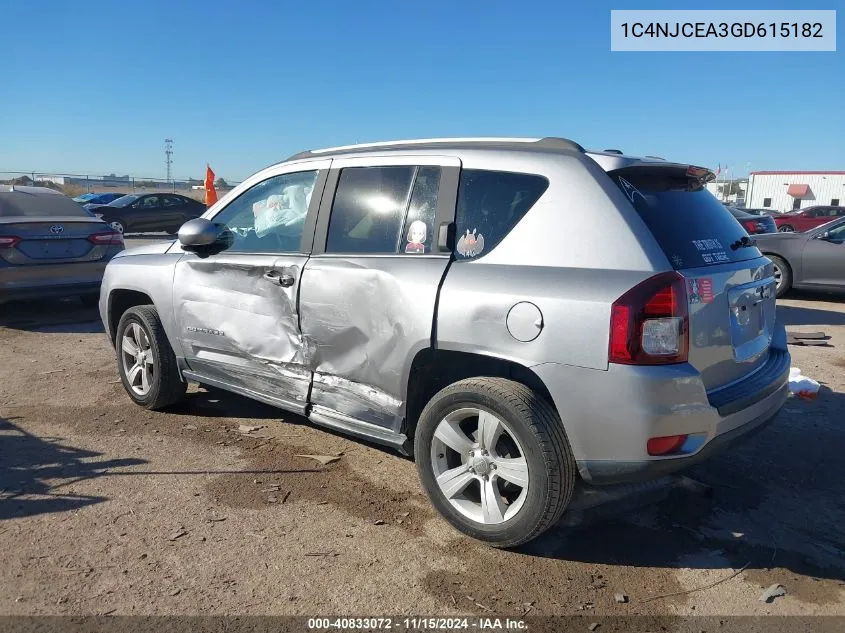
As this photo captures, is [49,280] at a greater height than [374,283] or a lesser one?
lesser

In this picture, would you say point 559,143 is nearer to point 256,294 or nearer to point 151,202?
point 256,294

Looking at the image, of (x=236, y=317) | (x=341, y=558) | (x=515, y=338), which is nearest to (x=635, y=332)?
(x=515, y=338)

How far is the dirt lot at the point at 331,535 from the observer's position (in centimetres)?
290

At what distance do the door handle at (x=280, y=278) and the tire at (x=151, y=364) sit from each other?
4.27 feet

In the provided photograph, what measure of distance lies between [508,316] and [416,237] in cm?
78

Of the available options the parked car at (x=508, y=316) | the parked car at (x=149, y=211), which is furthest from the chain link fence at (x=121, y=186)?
the parked car at (x=508, y=316)

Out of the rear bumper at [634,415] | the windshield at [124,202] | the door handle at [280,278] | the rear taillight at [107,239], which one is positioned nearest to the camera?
the rear bumper at [634,415]

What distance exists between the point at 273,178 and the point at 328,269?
100 centimetres

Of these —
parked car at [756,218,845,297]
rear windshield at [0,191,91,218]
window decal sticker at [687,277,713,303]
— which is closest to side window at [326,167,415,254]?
window decal sticker at [687,277,713,303]

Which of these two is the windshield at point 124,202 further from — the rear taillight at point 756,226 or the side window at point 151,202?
the rear taillight at point 756,226

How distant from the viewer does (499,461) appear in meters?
3.20

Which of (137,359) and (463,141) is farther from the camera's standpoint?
(137,359)

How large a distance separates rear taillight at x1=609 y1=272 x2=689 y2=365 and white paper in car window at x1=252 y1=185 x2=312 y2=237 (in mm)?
2103

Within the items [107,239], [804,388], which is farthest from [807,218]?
[107,239]
